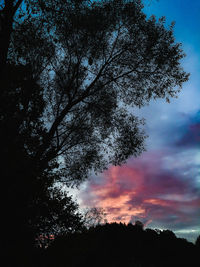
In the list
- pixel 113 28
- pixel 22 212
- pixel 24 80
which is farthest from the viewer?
pixel 113 28

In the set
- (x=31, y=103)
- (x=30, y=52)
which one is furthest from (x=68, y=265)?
(x=30, y=52)

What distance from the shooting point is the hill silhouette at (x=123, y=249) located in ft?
23.4

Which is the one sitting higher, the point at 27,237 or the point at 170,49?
the point at 170,49

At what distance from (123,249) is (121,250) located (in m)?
0.08

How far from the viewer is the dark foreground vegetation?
23.4ft

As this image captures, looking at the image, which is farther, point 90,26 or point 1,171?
point 90,26

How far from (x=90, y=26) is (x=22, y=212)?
44.6 feet

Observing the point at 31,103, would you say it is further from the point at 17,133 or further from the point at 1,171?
the point at 1,171

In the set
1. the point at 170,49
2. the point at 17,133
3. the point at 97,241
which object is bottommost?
the point at 97,241

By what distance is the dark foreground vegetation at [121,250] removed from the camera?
7.14 metres

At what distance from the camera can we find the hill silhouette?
7.14 m

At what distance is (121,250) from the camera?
7465 millimetres

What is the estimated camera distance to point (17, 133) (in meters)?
9.34

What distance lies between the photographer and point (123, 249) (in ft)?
24.6
